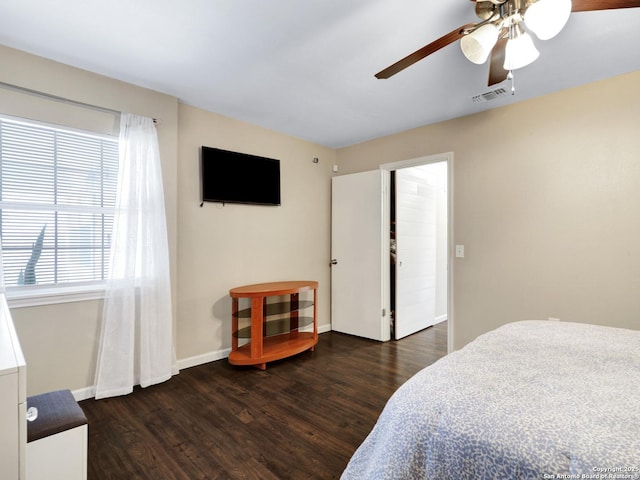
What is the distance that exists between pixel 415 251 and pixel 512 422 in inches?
141

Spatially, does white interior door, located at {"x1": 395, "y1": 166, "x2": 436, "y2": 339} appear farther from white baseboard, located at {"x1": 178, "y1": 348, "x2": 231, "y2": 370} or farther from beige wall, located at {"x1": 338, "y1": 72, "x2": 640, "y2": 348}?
white baseboard, located at {"x1": 178, "y1": 348, "x2": 231, "y2": 370}

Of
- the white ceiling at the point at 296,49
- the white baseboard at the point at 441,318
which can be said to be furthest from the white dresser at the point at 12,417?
the white baseboard at the point at 441,318

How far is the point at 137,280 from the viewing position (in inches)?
103

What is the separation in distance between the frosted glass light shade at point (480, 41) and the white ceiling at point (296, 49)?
1.16 ft

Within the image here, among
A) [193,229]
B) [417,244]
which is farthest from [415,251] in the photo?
[193,229]

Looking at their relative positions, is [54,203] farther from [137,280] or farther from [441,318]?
[441,318]

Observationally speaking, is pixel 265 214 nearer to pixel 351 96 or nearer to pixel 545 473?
pixel 351 96

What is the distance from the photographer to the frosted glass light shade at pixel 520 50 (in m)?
1.54

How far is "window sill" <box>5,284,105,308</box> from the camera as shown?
2176 mm

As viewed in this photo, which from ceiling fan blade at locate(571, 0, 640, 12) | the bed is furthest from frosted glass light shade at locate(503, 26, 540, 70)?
the bed

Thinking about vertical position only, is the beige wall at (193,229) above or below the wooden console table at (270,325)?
above

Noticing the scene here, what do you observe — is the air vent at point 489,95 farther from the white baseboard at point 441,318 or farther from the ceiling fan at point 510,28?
the white baseboard at point 441,318

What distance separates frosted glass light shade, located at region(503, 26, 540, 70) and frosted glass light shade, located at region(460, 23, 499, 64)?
11cm

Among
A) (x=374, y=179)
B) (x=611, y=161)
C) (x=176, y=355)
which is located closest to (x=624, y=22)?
(x=611, y=161)
